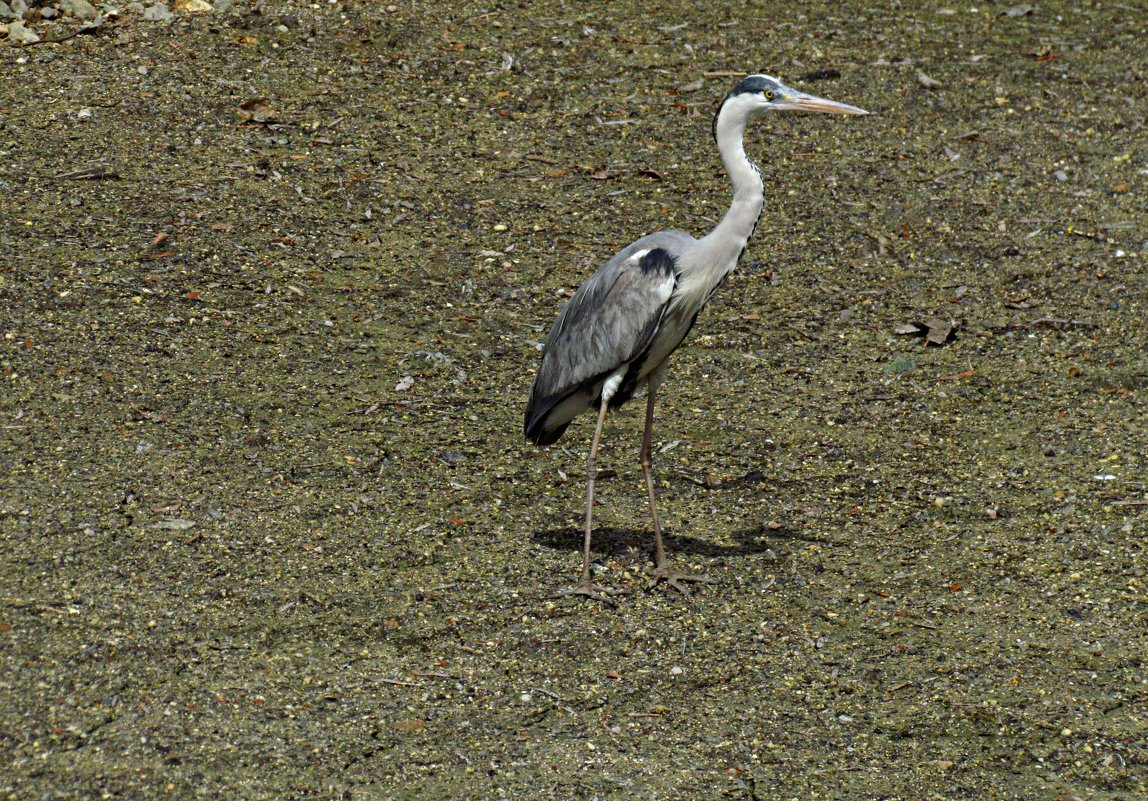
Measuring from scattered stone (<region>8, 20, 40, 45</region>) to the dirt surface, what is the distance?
8.5 inches

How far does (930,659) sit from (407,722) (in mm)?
2090

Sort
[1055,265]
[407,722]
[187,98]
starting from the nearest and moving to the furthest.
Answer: [407,722]
[1055,265]
[187,98]

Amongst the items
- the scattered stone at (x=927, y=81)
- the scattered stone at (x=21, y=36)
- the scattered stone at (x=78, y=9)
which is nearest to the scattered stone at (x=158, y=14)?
the scattered stone at (x=78, y=9)

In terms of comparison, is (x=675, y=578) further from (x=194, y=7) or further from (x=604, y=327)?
(x=194, y=7)

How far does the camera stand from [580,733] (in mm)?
4781

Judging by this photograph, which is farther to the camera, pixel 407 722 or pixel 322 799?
pixel 407 722

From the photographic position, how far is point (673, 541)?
6.02 m

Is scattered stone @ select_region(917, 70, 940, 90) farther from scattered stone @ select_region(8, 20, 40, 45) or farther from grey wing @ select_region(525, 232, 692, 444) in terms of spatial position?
scattered stone @ select_region(8, 20, 40, 45)

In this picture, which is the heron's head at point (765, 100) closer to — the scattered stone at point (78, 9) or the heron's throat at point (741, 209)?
the heron's throat at point (741, 209)

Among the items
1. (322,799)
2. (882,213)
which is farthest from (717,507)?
(882,213)

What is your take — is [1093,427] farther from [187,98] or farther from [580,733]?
[187,98]

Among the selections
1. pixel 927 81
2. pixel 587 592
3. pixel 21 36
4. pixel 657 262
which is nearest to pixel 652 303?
pixel 657 262

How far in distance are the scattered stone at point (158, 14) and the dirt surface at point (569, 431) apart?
10cm

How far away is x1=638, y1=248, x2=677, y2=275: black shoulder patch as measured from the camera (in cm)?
Answer: 567
